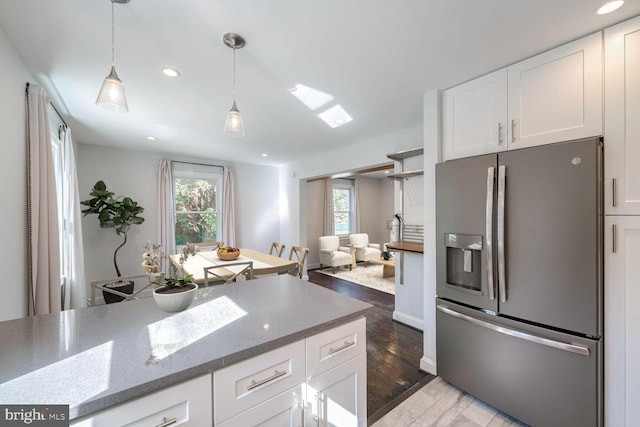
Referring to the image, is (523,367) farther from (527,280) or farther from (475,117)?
(475,117)

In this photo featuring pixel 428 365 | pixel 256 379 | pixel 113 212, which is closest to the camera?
pixel 256 379

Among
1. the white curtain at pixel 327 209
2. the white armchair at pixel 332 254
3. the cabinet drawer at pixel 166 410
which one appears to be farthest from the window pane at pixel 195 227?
the cabinet drawer at pixel 166 410

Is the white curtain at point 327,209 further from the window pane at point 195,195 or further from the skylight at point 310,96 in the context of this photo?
the skylight at point 310,96

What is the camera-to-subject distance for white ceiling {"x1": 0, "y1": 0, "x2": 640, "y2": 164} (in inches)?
53.1

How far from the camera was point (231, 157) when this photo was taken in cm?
494

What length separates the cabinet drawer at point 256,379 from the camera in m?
0.92

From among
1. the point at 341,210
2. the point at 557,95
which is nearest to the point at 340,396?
the point at 557,95

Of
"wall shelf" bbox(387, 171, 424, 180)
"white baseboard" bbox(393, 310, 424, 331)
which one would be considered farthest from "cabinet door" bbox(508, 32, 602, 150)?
"white baseboard" bbox(393, 310, 424, 331)

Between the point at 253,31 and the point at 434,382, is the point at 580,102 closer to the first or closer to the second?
the point at 253,31

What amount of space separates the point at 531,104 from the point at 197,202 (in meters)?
5.06

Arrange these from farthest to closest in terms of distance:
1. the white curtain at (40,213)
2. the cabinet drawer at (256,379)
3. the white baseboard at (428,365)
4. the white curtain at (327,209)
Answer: the white curtain at (327,209)
the white baseboard at (428,365)
the white curtain at (40,213)
the cabinet drawer at (256,379)

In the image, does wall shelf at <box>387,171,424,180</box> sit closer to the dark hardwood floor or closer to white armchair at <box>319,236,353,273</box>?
the dark hardwood floor

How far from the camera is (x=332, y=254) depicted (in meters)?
6.00

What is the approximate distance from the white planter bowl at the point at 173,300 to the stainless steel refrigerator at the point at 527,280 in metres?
1.82
